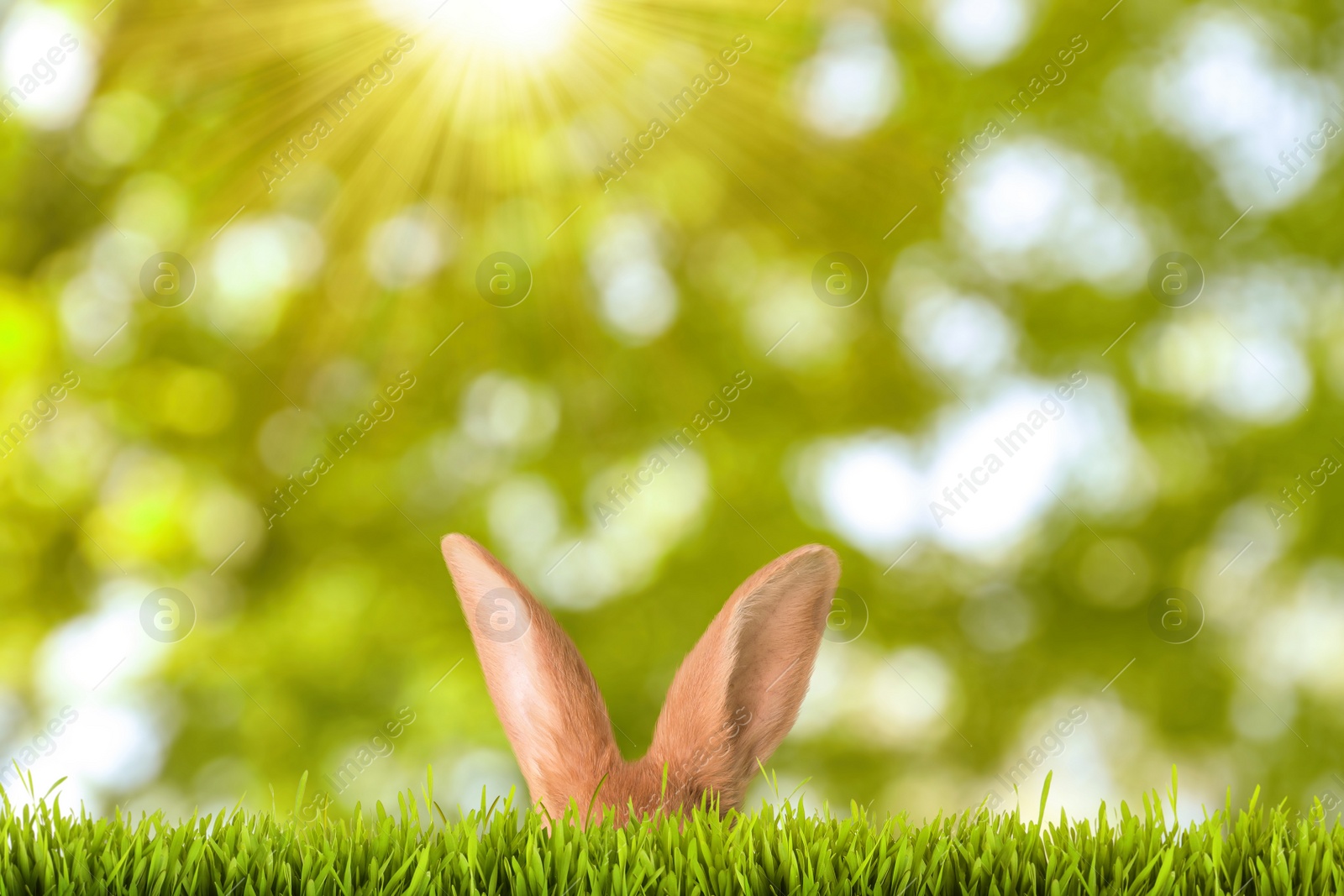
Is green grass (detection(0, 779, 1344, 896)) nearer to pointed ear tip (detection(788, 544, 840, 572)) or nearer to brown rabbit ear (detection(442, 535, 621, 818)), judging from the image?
brown rabbit ear (detection(442, 535, 621, 818))

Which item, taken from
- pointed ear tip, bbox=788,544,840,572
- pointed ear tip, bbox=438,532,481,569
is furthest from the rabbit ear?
pointed ear tip, bbox=438,532,481,569

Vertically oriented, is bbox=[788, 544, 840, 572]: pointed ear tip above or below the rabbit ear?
above

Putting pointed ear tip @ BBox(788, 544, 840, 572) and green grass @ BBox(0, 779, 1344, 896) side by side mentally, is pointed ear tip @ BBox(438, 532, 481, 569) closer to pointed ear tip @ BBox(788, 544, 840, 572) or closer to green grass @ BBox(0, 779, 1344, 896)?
green grass @ BBox(0, 779, 1344, 896)

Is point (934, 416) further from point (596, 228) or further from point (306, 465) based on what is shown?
point (306, 465)

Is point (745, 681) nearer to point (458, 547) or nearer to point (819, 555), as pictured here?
point (819, 555)

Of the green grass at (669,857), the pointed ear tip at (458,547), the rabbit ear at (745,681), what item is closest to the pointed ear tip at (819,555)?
the rabbit ear at (745,681)

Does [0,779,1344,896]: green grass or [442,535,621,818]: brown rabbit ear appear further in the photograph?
[442,535,621,818]: brown rabbit ear

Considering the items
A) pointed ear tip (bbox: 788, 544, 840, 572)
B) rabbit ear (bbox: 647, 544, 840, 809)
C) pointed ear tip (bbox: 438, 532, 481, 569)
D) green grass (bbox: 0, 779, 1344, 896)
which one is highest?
pointed ear tip (bbox: 438, 532, 481, 569)

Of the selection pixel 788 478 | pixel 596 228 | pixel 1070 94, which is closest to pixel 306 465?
pixel 596 228

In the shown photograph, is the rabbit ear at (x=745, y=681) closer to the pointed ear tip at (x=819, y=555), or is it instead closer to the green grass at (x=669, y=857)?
the pointed ear tip at (x=819, y=555)
